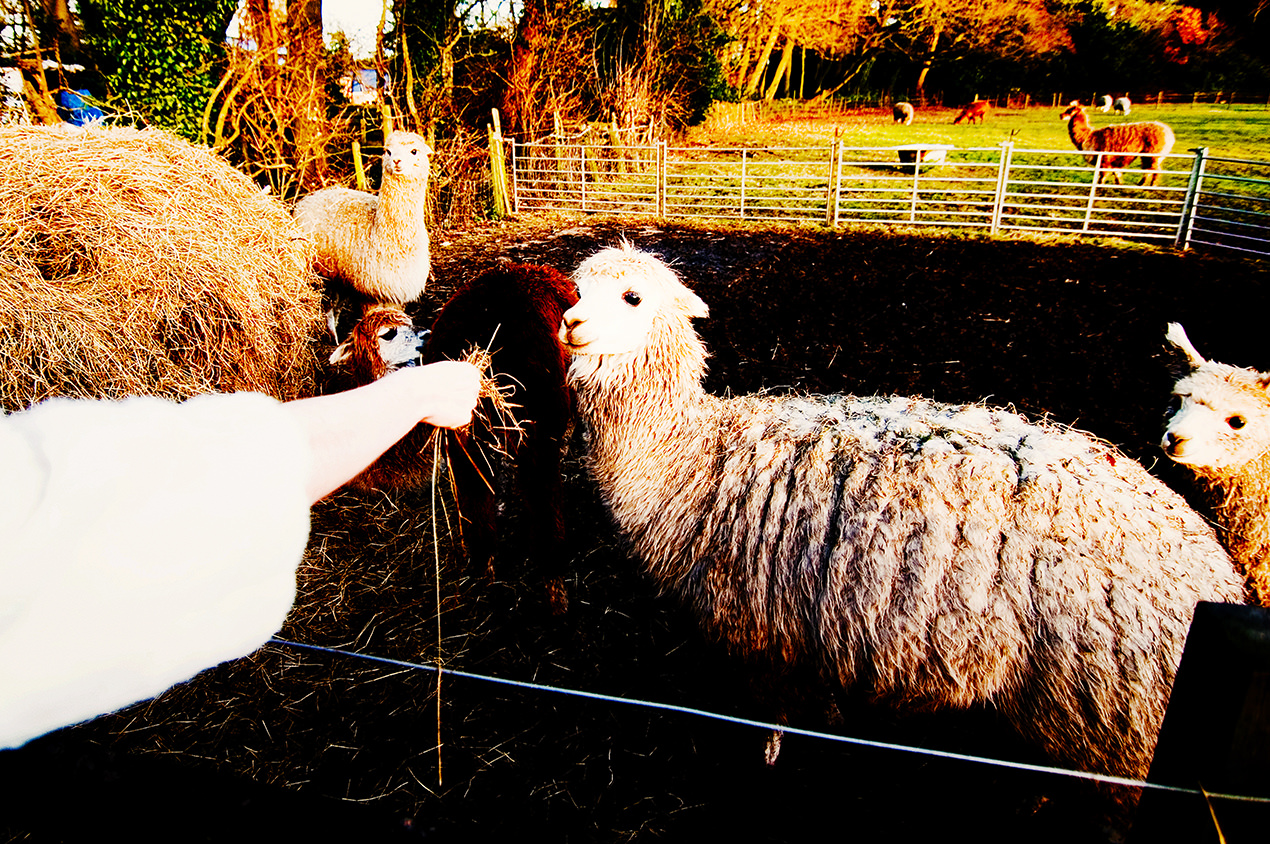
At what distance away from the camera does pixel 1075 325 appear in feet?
21.7

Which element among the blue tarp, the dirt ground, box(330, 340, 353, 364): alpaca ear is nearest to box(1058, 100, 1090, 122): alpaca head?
the dirt ground

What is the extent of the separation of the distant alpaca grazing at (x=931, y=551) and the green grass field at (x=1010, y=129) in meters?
10.9

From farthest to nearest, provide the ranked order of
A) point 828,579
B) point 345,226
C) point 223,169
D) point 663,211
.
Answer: point 663,211 → point 345,226 → point 223,169 → point 828,579

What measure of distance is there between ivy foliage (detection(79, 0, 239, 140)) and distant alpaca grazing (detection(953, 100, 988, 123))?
18.8 metres

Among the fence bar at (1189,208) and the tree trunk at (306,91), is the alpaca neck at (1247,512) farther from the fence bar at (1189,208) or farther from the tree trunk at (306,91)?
the tree trunk at (306,91)

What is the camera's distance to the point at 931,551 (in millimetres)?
2117

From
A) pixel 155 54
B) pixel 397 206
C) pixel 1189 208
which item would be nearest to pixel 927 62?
pixel 1189 208

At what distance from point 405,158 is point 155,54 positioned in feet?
14.0

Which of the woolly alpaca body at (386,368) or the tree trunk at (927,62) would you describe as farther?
the tree trunk at (927,62)

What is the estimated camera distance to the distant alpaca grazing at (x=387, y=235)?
20.4 ft

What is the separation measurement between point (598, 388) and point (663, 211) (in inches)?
399

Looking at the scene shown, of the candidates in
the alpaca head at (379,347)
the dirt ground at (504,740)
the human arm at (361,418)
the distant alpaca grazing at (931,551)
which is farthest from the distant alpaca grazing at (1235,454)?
the alpaca head at (379,347)

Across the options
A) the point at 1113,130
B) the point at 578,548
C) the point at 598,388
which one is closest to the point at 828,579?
the point at 598,388

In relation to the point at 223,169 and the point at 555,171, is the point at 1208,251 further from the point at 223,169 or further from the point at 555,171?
the point at 223,169
